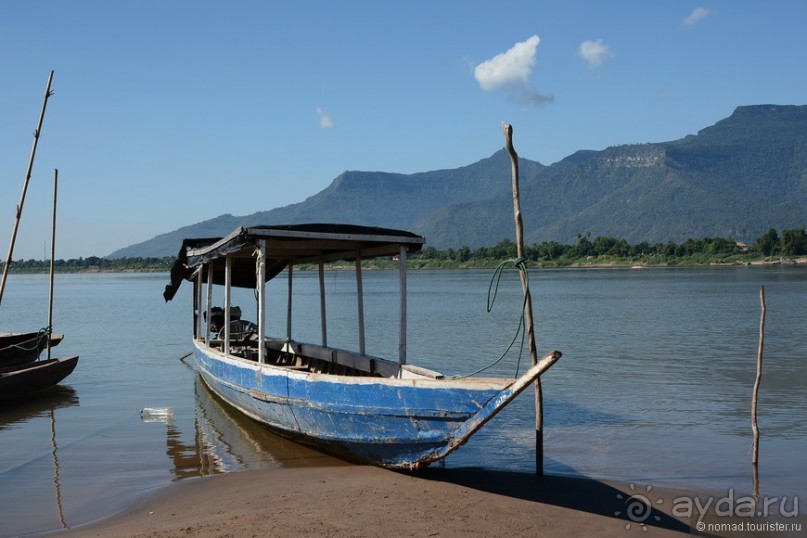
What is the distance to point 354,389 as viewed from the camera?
7984 millimetres

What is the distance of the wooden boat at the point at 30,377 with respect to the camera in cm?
1337

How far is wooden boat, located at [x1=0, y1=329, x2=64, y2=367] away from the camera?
15602mm

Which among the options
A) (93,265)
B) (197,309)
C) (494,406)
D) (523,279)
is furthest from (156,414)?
(93,265)

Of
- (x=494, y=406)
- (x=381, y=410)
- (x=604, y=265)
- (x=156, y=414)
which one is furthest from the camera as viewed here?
(x=604, y=265)

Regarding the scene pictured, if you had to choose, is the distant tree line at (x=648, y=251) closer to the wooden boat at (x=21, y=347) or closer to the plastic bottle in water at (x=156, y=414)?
the wooden boat at (x=21, y=347)

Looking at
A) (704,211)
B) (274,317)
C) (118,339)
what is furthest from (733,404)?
(704,211)

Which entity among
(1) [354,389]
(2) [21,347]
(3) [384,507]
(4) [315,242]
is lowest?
(3) [384,507]

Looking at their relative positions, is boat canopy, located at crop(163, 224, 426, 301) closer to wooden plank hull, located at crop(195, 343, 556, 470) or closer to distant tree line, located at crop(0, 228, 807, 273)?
wooden plank hull, located at crop(195, 343, 556, 470)

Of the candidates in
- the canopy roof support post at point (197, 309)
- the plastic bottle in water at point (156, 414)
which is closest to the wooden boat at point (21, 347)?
the canopy roof support post at point (197, 309)

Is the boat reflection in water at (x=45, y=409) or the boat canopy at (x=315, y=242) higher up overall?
the boat canopy at (x=315, y=242)

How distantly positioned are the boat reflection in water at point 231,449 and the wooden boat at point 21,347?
4.90m

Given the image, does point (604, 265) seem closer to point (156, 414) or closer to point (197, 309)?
point (197, 309)

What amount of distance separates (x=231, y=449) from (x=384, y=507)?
3.79 m

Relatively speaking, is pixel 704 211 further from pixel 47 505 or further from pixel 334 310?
pixel 47 505
